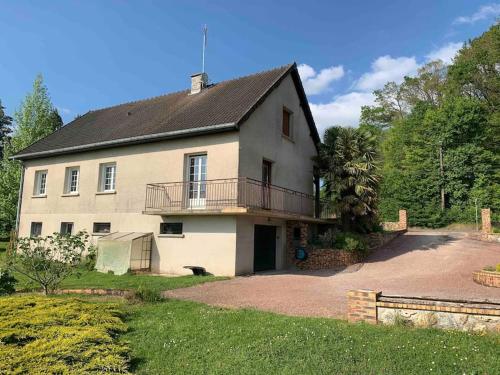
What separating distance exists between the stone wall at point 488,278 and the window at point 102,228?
573 inches

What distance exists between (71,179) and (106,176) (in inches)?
106

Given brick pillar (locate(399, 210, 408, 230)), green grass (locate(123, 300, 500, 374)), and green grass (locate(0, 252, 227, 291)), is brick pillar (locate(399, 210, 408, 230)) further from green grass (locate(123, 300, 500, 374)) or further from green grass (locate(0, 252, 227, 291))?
green grass (locate(123, 300, 500, 374))

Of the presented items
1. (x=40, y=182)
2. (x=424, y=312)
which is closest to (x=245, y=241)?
(x=424, y=312)

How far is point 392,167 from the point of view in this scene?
37469 millimetres

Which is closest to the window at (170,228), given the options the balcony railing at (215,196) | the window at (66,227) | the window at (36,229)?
the balcony railing at (215,196)

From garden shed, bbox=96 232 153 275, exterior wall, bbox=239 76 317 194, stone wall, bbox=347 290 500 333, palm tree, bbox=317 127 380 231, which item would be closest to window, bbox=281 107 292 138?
exterior wall, bbox=239 76 317 194

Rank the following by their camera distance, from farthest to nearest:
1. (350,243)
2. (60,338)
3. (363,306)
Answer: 1. (350,243)
2. (363,306)
3. (60,338)

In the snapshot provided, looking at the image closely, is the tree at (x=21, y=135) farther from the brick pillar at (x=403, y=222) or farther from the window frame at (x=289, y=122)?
the brick pillar at (x=403, y=222)

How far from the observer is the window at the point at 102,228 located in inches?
682

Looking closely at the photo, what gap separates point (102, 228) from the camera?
17.5 m

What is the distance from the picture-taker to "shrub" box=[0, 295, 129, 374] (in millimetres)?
4320

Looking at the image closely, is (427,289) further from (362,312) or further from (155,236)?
(155,236)

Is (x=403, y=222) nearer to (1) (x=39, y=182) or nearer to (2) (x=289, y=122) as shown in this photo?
(2) (x=289, y=122)

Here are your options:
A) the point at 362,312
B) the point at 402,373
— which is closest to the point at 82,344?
the point at 402,373
